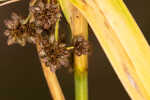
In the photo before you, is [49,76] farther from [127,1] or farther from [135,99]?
[127,1]

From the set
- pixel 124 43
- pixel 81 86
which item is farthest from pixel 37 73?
pixel 124 43

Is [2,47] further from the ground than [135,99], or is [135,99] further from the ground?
[2,47]

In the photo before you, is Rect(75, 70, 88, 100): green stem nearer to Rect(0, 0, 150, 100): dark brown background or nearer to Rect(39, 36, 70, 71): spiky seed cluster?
Rect(39, 36, 70, 71): spiky seed cluster

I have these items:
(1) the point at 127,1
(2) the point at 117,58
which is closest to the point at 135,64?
(2) the point at 117,58

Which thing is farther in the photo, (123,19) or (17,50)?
(17,50)

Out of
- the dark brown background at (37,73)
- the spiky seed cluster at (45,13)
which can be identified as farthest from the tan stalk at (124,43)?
the dark brown background at (37,73)
